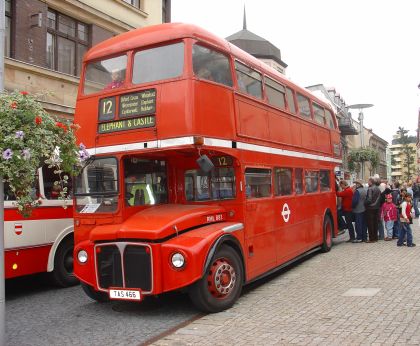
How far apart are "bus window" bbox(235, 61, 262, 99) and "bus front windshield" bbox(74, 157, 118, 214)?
2.45m

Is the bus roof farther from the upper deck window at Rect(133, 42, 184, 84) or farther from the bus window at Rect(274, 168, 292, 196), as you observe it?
the bus window at Rect(274, 168, 292, 196)

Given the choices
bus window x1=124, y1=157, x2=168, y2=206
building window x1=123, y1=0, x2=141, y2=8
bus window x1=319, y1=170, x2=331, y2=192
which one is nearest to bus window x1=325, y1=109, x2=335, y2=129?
bus window x1=319, y1=170, x2=331, y2=192

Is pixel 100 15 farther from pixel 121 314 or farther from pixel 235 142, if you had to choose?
pixel 121 314

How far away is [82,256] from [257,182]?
10.2 ft

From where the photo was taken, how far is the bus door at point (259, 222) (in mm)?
7844

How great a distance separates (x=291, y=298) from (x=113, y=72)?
4.43m

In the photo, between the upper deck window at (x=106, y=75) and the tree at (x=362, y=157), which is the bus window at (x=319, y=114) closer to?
the upper deck window at (x=106, y=75)

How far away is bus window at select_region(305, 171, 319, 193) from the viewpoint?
11.1m

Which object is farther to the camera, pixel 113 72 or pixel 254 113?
pixel 254 113

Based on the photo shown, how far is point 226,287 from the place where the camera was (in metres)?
6.96

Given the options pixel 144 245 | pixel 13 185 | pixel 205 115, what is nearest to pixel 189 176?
pixel 205 115

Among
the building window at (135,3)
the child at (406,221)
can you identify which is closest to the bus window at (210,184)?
the child at (406,221)

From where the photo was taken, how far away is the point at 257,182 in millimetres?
8289

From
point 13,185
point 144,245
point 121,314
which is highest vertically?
point 13,185
